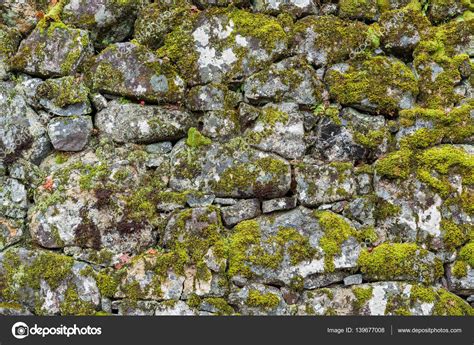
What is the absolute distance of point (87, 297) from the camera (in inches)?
212

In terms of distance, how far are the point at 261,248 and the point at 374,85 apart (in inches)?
106

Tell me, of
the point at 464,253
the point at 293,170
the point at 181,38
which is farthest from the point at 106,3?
the point at 464,253

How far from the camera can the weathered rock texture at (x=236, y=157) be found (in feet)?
17.8

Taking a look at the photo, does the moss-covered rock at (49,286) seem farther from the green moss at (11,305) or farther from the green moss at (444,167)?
the green moss at (444,167)

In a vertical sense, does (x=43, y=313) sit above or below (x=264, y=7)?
below

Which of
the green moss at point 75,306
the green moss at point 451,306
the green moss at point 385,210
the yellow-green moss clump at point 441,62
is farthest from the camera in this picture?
the yellow-green moss clump at point 441,62

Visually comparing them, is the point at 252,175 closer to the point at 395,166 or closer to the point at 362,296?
the point at 395,166

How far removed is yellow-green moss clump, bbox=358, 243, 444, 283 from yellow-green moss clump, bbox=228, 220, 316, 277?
72 centimetres

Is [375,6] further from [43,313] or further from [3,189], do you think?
[43,313]

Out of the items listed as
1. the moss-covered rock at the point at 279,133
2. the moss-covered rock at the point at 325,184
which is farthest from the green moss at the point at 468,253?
the moss-covered rock at the point at 279,133

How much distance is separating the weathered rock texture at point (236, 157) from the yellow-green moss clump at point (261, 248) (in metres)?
0.03

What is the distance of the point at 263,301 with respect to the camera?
5332mm

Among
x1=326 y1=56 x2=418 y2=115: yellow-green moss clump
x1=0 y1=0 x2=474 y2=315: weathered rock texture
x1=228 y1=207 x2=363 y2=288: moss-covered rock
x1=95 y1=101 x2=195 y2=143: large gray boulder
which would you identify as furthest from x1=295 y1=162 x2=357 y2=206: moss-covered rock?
x1=95 y1=101 x2=195 y2=143: large gray boulder

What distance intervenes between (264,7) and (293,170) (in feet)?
7.96
